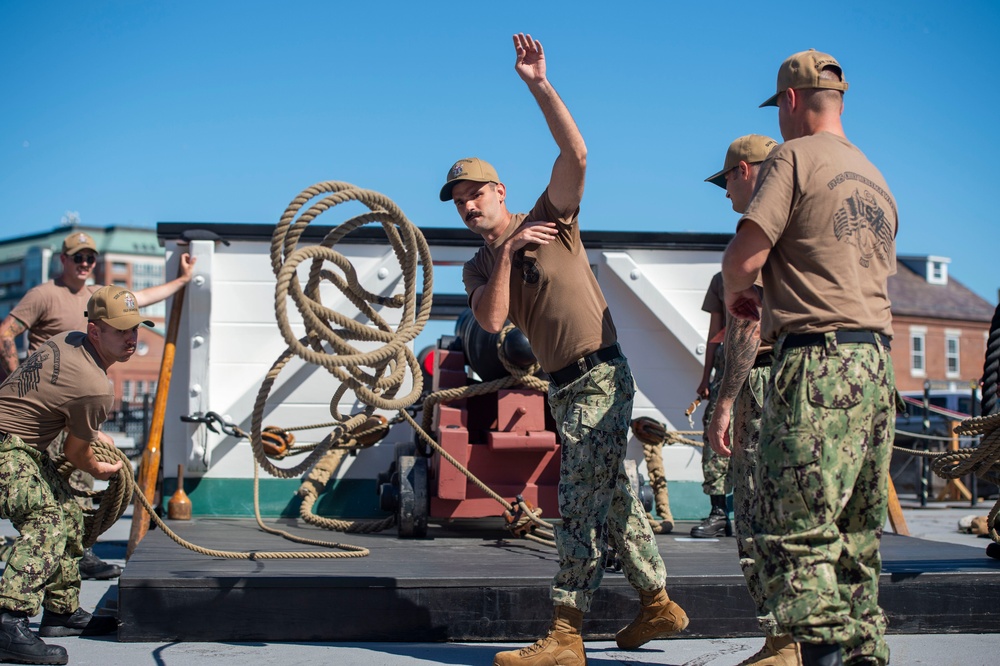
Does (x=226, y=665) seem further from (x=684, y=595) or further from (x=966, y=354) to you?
(x=966, y=354)

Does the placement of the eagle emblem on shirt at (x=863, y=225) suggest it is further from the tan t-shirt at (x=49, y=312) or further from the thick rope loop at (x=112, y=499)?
the tan t-shirt at (x=49, y=312)

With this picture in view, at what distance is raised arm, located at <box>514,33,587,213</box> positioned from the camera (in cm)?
361

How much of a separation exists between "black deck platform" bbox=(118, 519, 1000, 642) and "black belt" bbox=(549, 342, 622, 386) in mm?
961

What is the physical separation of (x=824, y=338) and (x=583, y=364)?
3.39ft

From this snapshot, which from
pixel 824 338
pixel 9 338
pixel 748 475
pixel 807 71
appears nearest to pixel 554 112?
pixel 807 71

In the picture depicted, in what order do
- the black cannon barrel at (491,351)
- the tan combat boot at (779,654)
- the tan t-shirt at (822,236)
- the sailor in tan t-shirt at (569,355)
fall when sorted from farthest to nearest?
1. the black cannon barrel at (491,351)
2. the sailor in tan t-shirt at (569,355)
3. the tan combat boot at (779,654)
4. the tan t-shirt at (822,236)

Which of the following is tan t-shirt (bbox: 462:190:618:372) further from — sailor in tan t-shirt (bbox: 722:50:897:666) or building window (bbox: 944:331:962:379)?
building window (bbox: 944:331:962:379)

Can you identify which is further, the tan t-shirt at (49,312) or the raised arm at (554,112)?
the tan t-shirt at (49,312)

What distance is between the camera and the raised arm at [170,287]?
6125 millimetres

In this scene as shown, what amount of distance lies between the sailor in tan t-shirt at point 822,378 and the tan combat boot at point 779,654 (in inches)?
22.0

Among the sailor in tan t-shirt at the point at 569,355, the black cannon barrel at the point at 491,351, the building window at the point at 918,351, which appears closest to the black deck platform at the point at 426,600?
the sailor in tan t-shirt at the point at 569,355

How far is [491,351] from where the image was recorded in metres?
6.41

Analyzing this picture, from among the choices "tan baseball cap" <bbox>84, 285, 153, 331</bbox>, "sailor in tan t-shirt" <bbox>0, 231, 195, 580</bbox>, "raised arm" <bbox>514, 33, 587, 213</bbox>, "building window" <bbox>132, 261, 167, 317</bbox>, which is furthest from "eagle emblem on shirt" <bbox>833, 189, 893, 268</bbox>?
"building window" <bbox>132, 261, 167, 317</bbox>

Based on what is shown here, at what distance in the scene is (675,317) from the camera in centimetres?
763
